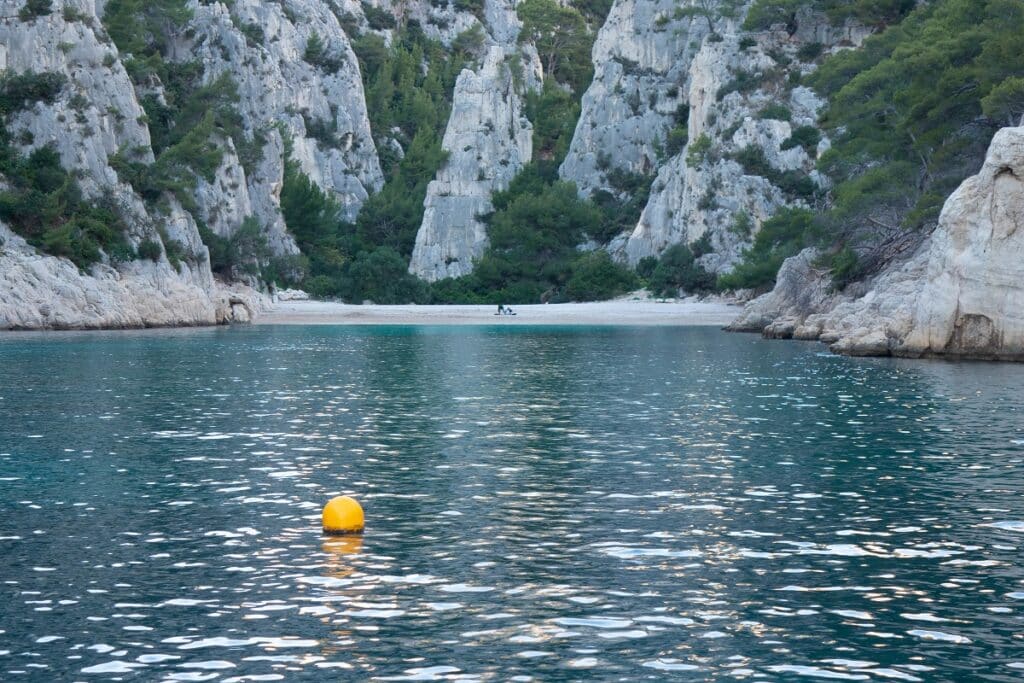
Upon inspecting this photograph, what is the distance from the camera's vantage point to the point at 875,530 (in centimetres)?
1549

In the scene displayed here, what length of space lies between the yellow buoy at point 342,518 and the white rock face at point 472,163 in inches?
3718

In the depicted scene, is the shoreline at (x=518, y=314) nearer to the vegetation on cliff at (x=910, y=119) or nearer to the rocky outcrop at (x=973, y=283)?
the vegetation on cliff at (x=910, y=119)

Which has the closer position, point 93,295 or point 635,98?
point 93,295

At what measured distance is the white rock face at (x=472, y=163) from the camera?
371 ft

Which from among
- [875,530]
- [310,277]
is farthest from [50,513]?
[310,277]

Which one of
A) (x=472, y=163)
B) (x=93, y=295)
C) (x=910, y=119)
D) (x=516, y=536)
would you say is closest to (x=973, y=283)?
(x=910, y=119)

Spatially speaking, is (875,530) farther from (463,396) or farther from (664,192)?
(664,192)

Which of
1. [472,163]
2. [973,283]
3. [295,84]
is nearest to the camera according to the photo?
[973,283]

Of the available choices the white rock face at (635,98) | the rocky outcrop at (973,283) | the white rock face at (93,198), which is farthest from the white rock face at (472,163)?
the rocky outcrop at (973,283)

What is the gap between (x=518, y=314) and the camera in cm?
9144

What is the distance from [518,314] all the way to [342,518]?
251 ft

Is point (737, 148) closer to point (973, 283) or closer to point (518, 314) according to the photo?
point (518, 314)

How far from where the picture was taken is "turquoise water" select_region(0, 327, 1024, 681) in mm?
10523

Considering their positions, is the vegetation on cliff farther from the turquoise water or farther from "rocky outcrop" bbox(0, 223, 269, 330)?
"rocky outcrop" bbox(0, 223, 269, 330)
